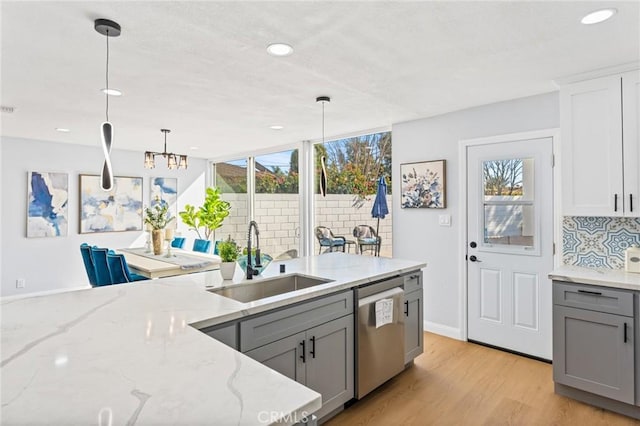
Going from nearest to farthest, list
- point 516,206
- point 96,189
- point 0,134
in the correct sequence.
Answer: point 516,206 → point 0,134 → point 96,189

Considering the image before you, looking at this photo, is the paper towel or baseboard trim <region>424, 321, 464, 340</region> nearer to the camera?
the paper towel

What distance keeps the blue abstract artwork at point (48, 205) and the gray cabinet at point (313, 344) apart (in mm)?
5134

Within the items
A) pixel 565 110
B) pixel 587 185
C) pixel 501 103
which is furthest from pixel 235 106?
pixel 587 185

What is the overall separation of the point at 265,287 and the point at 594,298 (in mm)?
2265

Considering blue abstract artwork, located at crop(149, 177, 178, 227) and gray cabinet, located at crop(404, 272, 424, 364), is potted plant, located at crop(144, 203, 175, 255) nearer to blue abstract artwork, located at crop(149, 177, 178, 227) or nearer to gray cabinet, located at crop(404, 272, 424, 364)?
blue abstract artwork, located at crop(149, 177, 178, 227)

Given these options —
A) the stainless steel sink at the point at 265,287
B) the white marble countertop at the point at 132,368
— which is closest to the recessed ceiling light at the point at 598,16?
the stainless steel sink at the point at 265,287

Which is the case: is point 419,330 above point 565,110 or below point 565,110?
below

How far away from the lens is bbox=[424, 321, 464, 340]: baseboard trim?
12.4 ft

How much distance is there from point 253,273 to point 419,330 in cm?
158

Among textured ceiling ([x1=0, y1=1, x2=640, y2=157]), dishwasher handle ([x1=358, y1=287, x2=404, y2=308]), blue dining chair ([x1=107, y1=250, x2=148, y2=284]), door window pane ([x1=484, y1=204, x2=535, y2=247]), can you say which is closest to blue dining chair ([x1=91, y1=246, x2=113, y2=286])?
blue dining chair ([x1=107, y1=250, x2=148, y2=284])

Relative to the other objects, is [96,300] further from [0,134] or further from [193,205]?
[193,205]

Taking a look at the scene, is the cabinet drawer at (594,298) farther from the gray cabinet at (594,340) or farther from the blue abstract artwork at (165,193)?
the blue abstract artwork at (165,193)

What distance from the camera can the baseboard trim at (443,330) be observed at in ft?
12.4

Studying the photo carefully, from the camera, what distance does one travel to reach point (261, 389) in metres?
0.93
